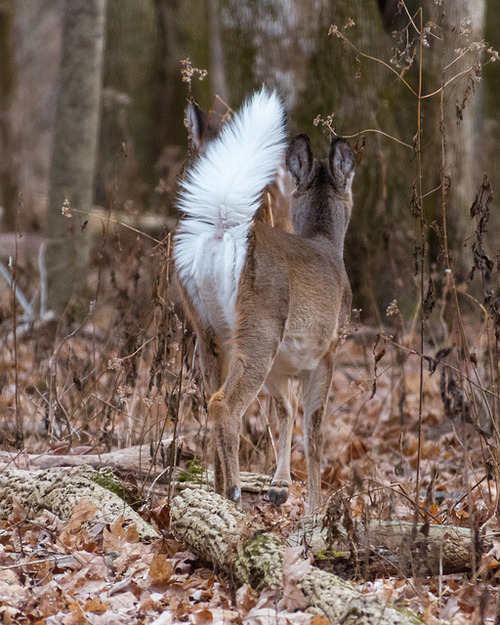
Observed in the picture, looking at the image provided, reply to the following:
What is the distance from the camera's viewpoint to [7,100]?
17.1 meters

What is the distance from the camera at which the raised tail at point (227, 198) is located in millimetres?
4449

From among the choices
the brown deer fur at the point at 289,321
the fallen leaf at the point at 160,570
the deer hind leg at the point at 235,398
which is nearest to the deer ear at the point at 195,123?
the brown deer fur at the point at 289,321

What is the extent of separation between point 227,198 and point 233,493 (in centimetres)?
161

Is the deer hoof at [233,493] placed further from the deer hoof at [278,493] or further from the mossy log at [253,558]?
the deer hoof at [278,493]

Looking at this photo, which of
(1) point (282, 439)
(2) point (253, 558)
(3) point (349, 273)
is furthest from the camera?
(3) point (349, 273)

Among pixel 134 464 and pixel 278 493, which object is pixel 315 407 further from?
pixel 134 464

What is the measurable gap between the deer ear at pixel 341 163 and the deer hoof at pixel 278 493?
231cm

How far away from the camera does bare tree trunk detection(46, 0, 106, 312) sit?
877cm

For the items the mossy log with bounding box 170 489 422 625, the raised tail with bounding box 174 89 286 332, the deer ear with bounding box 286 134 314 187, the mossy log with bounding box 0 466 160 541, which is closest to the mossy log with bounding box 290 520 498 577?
the mossy log with bounding box 170 489 422 625

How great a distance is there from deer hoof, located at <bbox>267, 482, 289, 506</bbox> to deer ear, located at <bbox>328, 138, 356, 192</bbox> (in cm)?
231

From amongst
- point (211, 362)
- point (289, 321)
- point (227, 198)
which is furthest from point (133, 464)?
point (227, 198)

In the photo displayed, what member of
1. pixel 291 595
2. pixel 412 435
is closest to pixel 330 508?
pixel 291 595

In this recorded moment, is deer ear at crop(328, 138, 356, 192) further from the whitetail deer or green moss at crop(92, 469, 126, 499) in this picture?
green moss at crop(92, 469, 126, 499)

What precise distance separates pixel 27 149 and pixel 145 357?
2008 cm
